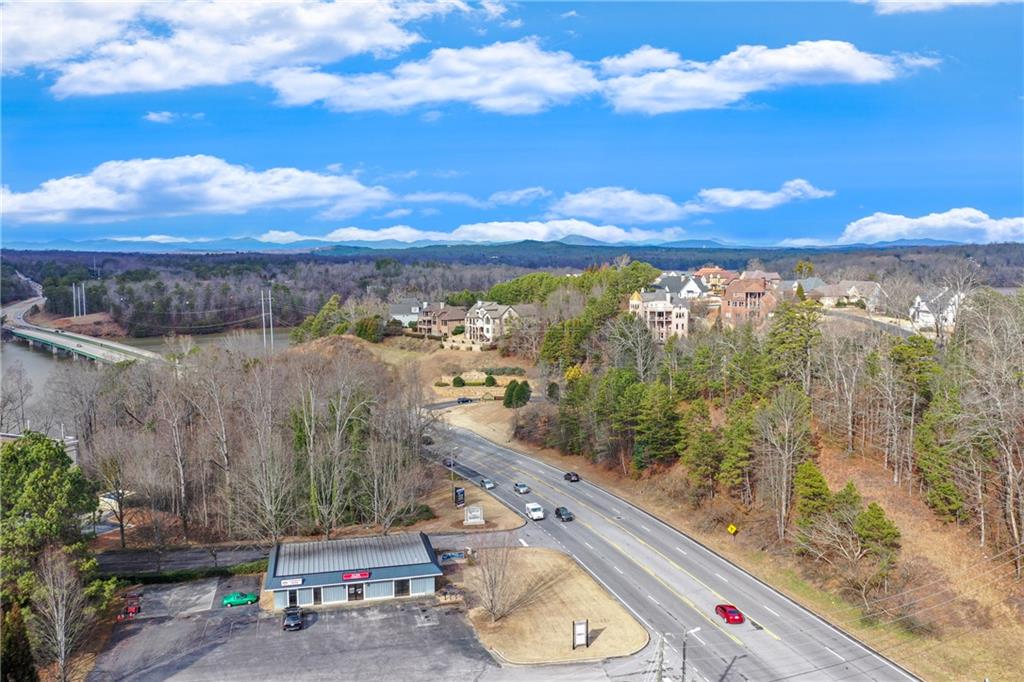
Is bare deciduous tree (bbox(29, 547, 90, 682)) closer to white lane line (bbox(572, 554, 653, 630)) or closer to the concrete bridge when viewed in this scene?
white lane line (bbox(572, 554, 653, 630))

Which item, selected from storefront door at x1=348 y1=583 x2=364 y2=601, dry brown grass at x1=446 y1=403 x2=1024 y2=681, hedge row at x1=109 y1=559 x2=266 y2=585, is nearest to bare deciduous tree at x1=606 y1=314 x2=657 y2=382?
dry brown grass at x1=446 y1=403 x2=1024 y2=681

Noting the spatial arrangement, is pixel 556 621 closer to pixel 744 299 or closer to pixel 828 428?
pixel 828 428

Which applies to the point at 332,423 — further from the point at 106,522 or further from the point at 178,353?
the point at 178,353

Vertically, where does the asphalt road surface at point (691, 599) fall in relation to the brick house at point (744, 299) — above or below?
below

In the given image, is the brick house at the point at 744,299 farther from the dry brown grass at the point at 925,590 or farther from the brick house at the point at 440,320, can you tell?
the brick house at the point at 440,320

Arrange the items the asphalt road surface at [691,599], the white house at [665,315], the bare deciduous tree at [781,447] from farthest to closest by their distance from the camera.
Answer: the white house at [665,315] → the bare deciduous tree at [781,447] → the asphalt road surface at [691,599]

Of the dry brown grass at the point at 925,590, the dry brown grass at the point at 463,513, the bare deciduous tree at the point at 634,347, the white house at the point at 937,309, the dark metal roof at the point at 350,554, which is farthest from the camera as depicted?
the bare deciduous tree at the point at 634,347

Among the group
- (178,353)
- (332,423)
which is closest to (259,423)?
(332,423)

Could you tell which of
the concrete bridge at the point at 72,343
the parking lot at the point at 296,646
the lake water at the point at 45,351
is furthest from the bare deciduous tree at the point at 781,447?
the concrete bridge at the point at 72,343

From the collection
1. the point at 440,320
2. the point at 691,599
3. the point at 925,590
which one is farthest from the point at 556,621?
the point at 440,320
